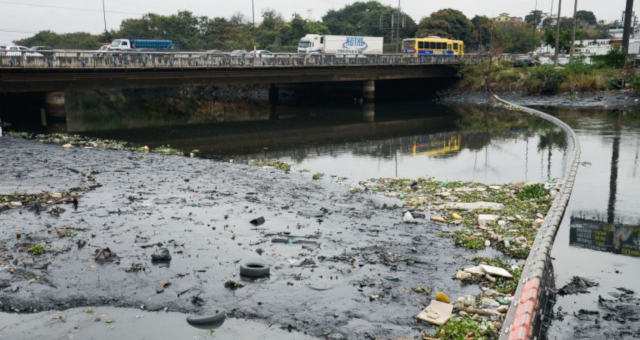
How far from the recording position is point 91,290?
757 centimetres

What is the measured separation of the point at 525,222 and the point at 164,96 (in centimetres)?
5099

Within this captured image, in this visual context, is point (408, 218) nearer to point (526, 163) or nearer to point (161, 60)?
point (526, 163)

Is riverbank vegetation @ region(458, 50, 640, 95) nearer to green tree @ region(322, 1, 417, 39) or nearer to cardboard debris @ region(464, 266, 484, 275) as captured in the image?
cardboard debris @ region(464, 266, 484, 275)

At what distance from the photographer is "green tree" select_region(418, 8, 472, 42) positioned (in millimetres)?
85375

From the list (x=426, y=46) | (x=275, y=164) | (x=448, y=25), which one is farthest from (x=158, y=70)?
(x=448, y=25)

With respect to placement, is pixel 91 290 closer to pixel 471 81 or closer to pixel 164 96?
pixel 471 81

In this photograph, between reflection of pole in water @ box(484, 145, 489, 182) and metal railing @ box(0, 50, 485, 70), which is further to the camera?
metal railing @ box(0, 50, 485, 70)

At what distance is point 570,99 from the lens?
40.8 m

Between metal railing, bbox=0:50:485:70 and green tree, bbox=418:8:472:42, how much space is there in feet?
148

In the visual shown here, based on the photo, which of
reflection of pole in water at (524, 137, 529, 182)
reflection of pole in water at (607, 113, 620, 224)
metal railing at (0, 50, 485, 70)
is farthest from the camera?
metal railing at (0, 50, 485, 70)

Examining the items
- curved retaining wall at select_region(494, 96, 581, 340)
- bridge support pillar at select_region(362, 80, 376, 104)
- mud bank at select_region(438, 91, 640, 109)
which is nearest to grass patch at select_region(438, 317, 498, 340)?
curved retaining wall at select_region(494, 96, 581, 340)

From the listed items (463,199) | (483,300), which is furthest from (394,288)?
(463,199)

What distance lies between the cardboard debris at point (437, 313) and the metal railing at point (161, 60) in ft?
84.9

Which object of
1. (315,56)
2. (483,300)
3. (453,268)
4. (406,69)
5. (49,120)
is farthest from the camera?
(406,69)
